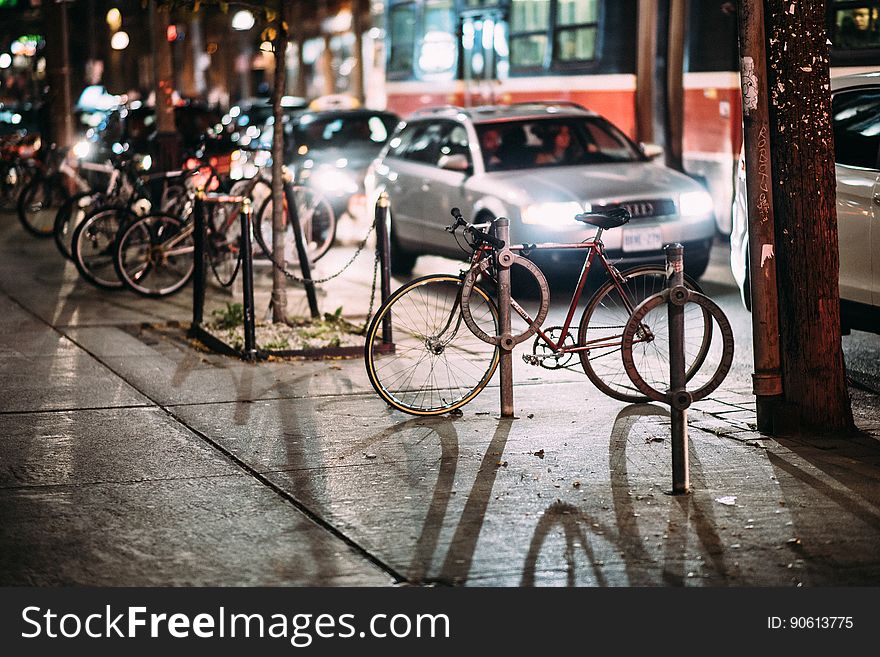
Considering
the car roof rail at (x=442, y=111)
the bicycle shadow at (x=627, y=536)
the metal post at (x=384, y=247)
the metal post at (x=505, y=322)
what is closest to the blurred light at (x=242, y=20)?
the car roof rail at (x=442, y=111)

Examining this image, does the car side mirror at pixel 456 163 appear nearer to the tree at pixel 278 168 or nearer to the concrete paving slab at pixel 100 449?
the tree at pixel 278 168

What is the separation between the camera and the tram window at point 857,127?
360 inches

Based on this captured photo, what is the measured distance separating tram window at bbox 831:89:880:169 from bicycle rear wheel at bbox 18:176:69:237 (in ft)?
39.6

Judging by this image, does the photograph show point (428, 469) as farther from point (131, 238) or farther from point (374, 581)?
point (131, 238)

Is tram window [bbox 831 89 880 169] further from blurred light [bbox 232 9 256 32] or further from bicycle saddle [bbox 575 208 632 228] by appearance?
blurred light [bbox 232 9 256 32]

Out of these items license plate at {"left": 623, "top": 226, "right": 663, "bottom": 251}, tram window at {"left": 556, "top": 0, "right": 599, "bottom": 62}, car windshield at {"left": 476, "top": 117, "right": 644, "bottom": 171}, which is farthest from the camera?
tram window at {"left": 556, "top": 0, "right": 599, "bottom": 62}

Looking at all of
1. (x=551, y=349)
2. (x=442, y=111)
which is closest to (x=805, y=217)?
(x=551, y=349)

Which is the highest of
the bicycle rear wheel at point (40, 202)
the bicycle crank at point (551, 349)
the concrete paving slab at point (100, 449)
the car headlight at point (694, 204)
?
the car headlight at point (694, 204)

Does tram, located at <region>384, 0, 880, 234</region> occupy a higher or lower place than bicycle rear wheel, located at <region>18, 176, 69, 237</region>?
higher

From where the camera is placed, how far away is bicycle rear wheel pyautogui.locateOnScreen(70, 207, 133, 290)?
13.6 m

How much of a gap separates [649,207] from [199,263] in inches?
154

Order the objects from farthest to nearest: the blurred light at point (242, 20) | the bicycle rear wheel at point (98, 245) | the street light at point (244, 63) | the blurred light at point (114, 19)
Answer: the street light at point (244, 63), the blurred light at point (114, 19), the blurred light at point (242, 20), the bicycle rear wheel at point (98, 245)

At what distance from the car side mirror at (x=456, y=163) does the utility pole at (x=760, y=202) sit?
601 centimetres

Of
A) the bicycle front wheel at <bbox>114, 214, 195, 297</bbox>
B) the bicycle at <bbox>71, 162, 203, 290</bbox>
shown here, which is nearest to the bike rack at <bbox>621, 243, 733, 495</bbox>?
the bicycle front wheel at <bbox>114, 214, 195, 297</bbox>
